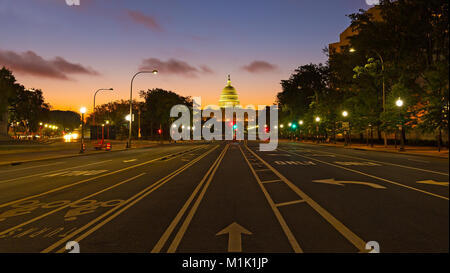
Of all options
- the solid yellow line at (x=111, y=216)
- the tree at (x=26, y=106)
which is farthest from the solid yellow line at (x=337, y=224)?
the tree at (x=26, y=106)

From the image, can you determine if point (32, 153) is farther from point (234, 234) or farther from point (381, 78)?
point (381, 78)

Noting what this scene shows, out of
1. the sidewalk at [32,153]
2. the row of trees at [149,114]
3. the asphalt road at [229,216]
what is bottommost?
the sidewalk at [32,153]

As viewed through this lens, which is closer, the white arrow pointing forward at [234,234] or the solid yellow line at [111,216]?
the white arrow pointing forward at [234,234]

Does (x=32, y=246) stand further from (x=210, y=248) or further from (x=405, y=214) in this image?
(x=405, y=214)

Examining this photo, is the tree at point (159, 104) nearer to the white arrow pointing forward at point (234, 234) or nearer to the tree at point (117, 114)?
the tree at point (117, 114)

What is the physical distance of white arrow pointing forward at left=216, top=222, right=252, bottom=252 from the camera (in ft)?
16.0

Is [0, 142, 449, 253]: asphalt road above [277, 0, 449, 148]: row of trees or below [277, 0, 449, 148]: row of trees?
below

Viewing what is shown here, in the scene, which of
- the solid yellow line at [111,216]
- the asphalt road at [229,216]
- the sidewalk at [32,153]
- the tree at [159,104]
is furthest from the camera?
the tree at [159,104]

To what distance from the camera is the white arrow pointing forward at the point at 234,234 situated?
4.89 meters

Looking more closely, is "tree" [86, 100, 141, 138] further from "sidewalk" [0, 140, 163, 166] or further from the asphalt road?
the asphalt road

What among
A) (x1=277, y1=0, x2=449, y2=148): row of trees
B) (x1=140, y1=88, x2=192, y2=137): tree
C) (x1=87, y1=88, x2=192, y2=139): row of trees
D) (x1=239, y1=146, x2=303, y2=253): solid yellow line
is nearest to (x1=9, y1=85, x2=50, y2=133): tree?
(x1=87, y1=88, x2=192, y2=139): row of trees

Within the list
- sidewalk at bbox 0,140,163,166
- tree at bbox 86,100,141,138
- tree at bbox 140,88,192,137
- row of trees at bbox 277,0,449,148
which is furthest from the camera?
A: tree at bbox 86,100,141,138

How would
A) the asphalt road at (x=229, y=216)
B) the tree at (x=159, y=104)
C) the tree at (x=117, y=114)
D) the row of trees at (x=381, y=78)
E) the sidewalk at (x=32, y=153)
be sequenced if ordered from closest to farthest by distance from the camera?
the asphalt road at (x=229, y=216) < the sidewalk at (x=32, y=153) < the row of trees at (x=381, y=78) < the tree at (x=159, y=104) < the tree at (x=117, y=114)
